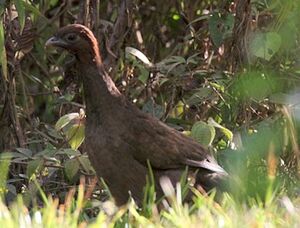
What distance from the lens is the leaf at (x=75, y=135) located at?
7.45 metres

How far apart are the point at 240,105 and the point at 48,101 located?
215 cm

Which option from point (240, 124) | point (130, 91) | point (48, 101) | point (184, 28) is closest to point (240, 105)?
point (240, 124)

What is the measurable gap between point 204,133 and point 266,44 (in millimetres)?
693

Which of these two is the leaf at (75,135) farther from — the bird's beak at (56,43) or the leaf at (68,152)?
the bird's beak at (56,43)

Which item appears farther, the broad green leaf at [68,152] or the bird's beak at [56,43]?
the broad green leaf at [68,152]

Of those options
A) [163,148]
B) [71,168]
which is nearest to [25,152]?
[71,168]

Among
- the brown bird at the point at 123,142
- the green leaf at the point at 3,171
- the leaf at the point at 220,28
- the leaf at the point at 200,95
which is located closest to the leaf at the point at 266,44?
the leaf at the point at 220,28

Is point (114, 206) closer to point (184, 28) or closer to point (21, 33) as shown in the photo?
point (21, 33)

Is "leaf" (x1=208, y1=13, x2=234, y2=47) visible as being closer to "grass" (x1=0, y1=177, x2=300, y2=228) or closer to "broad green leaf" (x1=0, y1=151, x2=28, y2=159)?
"broad green leaf" (x1=0, y1=151, x2=28, y2=159)

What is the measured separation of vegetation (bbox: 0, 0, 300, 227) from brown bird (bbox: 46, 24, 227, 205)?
0.16m

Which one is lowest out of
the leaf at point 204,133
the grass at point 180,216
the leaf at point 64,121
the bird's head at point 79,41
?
the leaf at point 204,133

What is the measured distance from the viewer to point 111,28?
8.17m

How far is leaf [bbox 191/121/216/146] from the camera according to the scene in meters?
7.14

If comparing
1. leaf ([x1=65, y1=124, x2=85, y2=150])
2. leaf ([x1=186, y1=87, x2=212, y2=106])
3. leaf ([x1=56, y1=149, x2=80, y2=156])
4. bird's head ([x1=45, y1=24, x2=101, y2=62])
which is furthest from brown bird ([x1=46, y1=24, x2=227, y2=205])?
leaf ([x1=186, y1=87, x2=212, y2=106])
